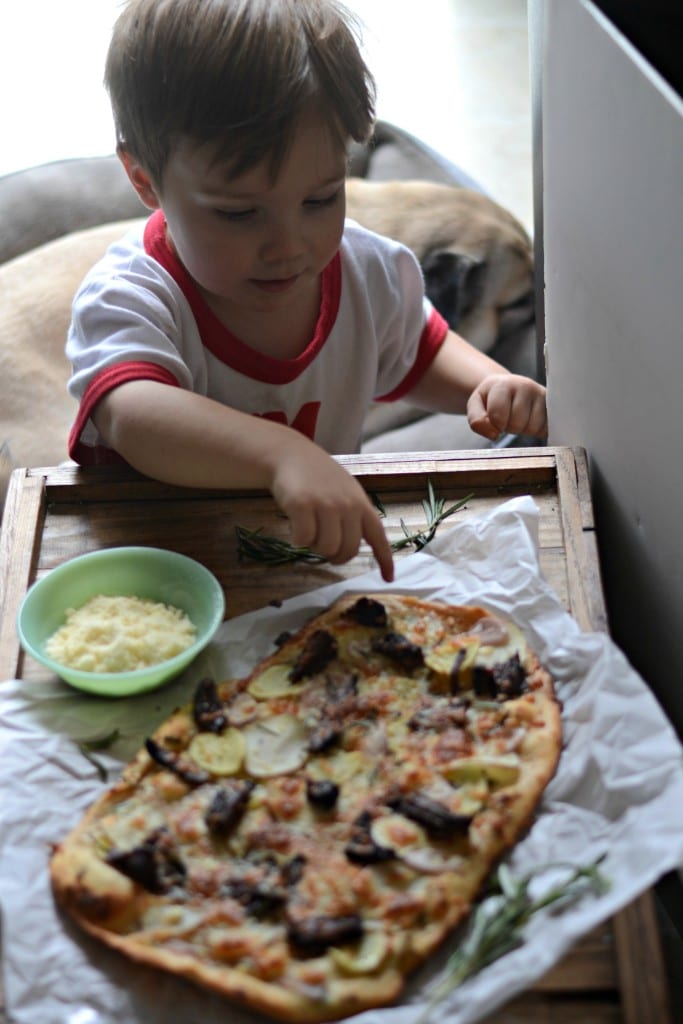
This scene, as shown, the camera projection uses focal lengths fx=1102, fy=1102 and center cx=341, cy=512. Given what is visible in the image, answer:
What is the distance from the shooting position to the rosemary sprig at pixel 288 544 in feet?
3.60

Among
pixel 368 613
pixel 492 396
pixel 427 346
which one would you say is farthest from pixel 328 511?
pixel 427 346

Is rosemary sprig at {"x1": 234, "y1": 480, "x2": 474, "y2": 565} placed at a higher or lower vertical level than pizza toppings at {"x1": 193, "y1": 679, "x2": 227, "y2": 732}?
higher

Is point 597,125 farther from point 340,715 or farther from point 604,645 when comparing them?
point 340,715

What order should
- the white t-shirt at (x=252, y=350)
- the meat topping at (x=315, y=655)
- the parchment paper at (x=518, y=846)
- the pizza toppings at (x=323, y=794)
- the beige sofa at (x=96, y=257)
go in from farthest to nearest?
1. the beige sofa at (x=96, y=257)
2. the white t-shirt at (x=252, y=350)
3. the meat topping at (x=315, y=655)
4. the pizza toppings at (x=323, y=794)
5. the parchment paper at (x=518, y=846)

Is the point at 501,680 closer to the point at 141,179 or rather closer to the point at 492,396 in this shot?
the point at 492,396

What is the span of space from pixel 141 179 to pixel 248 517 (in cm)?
44

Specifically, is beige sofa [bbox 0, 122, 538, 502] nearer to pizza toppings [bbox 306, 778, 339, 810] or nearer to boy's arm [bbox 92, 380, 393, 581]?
boy's arm [bbox 92, 380, 393, 581]

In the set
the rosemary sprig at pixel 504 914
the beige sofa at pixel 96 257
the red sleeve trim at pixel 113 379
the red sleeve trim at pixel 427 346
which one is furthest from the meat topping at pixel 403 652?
the beige sofa at pixel 96 257

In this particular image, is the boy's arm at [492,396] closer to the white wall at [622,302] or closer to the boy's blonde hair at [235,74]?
the white wall at [622,302]

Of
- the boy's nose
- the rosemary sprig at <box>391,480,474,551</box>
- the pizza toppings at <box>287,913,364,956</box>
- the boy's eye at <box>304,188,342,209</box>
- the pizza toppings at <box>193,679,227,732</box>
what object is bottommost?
the pizza toppings at <box>287,913,364,956</box>

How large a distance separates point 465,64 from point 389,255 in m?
2.46

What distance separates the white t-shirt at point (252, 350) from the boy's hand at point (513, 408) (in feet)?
0.70

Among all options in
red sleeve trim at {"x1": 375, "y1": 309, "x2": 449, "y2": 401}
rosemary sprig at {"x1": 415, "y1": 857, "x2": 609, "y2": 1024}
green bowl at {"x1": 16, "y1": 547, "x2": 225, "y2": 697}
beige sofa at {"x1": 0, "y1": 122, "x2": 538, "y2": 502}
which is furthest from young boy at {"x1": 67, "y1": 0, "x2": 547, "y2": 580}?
beige sofa at {"x1": 0, "y1": 122, "x2": 538, "y2": 502}

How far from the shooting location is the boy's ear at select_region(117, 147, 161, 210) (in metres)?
1.26
